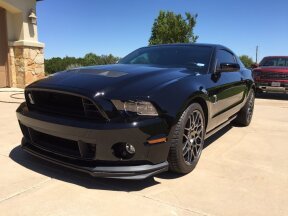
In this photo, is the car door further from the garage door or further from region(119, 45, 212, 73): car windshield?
the garage door

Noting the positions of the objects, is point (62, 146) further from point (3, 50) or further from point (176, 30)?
point (176, 30)

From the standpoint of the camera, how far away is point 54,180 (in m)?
2.96

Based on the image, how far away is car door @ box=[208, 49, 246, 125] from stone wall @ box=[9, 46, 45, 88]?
7719mm

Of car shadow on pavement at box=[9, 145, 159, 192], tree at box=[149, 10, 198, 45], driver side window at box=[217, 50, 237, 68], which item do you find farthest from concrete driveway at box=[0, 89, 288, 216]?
tree at box=[149, 10, 198, 45]


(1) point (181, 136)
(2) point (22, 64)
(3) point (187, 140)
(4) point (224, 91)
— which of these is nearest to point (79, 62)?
(2) point (22, 64)

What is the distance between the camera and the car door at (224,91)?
3.84 m

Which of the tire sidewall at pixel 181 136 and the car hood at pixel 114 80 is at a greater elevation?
the car hood at pixel 114 80

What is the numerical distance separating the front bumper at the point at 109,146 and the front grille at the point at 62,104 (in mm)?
86

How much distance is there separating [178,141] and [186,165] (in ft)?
1.15

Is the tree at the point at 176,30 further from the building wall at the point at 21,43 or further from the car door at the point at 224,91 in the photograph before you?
the car door at the point at 224,91

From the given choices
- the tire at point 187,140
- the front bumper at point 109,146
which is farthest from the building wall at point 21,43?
the tire at point 187,140

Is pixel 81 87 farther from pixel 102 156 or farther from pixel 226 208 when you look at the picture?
pixel 226 208

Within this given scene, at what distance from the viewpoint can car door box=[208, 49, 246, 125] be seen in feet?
12.6

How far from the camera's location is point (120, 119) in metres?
2.64
